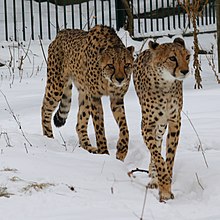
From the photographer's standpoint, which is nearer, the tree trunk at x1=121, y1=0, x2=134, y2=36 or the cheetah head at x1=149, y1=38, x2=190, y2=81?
the cheetah head at x1=149, y1=38, x2=190, y2=81

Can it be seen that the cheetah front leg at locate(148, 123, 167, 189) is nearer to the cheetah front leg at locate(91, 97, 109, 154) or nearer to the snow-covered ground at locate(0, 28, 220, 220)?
the snow-covered ground at locate(0, 28, 220, 220)

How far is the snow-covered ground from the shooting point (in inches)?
166

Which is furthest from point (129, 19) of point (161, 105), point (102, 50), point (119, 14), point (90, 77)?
point (161, 105)

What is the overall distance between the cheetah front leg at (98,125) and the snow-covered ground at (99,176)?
0.73 feet

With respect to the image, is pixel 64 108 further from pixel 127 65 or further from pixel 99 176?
pixel 99 176

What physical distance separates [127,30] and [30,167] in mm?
10726

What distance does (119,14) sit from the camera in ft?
51.8

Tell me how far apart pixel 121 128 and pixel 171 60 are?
1.63 m

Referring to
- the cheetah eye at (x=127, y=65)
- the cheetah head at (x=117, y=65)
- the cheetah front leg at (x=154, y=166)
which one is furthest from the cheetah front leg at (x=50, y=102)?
the cheetah front leg at (x=154, y=166)

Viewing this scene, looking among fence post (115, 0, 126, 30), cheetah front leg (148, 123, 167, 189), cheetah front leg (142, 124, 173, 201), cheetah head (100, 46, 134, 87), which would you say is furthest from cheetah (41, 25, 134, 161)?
fence post (115, 0, 126, 30)

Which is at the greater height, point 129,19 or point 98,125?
point 129,19

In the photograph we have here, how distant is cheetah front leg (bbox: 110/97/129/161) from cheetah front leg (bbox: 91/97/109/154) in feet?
0.46

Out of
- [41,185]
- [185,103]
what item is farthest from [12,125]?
[41,185]

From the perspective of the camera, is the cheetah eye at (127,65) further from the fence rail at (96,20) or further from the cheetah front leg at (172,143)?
the fence rail at (96,20)
